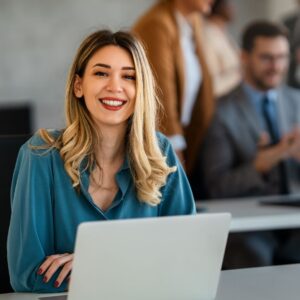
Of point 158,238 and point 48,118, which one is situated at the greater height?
point 158,238

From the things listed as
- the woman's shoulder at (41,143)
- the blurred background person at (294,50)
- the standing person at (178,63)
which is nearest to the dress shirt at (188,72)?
the standing person at (178,63)

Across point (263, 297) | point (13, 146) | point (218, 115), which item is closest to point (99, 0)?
point (218, 115)

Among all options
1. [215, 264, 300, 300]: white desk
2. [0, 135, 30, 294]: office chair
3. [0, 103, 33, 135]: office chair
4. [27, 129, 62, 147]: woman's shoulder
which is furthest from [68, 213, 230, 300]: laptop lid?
[0, 103, 33, 135]: office chair

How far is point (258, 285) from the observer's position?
6.10 ft

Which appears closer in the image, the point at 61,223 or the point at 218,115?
the point at 61,223

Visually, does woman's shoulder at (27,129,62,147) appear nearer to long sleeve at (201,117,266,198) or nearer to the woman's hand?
the woman's hand

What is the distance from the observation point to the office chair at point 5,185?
2049mm

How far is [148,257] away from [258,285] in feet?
1.37

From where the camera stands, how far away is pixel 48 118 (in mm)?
5680

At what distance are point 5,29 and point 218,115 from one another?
75.6 inches

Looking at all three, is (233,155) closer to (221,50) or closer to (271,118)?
(271,118)

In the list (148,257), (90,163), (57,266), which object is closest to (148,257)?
(148,257)

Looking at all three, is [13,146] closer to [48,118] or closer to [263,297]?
[263,297]

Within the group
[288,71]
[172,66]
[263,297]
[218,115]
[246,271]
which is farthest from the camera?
[288,71]
